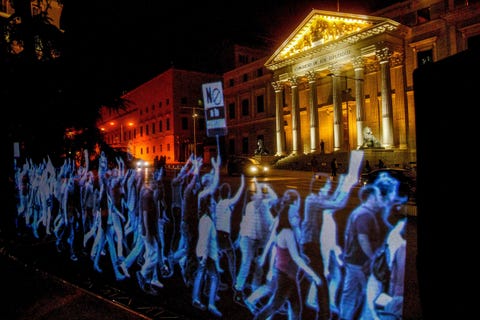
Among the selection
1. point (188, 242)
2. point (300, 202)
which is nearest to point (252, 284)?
point (188, 242)

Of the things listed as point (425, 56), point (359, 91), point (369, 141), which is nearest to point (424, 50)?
point (425, 56)

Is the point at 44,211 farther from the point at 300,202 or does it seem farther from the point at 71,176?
the point at 300,202

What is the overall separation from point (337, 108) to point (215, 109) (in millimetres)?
28803

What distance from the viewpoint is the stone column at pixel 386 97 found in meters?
30.0

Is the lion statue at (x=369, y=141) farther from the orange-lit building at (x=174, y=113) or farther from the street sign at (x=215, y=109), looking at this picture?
the orange-lit building at (x=174, y=113)

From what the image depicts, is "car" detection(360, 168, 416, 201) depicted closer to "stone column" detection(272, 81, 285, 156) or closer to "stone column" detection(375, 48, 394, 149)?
"stone column" detection(375, 48, 394, 149)

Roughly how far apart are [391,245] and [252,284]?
336 cm

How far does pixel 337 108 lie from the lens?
34.6 meters

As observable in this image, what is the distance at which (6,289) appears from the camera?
18.2 feet

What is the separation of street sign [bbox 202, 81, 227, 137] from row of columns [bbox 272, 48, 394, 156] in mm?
22513

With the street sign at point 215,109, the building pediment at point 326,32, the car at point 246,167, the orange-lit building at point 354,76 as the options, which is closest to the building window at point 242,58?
the orange-lit building at point 354,76

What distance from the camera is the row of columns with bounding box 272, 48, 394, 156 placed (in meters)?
30.3

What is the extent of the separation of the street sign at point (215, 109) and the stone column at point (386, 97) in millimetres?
25537

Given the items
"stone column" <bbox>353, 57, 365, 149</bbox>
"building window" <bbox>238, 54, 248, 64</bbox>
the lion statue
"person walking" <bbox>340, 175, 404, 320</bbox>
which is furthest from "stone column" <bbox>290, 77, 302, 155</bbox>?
"person walking" <bbox>340, 175, 404, 320</bbox>
